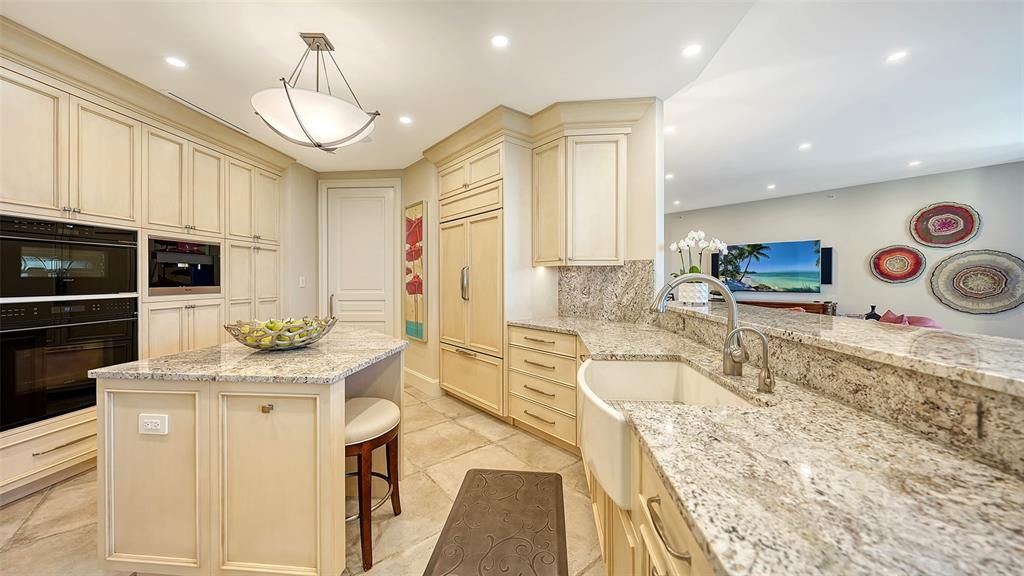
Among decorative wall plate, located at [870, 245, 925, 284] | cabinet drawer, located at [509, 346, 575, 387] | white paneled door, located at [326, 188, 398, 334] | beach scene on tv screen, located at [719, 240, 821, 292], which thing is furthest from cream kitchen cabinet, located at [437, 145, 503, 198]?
decorative wall plate, located at [870, 245, 925, 284]

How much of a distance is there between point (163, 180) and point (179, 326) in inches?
44.4

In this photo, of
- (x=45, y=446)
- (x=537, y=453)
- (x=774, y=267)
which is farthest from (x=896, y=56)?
(x=45, y=446)

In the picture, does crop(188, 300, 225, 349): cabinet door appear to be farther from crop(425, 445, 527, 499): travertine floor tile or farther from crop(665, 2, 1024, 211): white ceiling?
crop(665, 2, 1024, 211): white ceiling

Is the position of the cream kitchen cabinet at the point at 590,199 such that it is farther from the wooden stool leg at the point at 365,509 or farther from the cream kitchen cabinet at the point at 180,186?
the cream kitchen cabinet at the point at 180,186

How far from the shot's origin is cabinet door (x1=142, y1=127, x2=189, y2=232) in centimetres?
241

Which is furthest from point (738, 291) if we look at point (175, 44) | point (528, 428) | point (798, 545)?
point (175, 44)

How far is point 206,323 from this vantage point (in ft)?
9.28

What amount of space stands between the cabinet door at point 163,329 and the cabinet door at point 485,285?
2.26m

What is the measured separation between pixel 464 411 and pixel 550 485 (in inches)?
51.7

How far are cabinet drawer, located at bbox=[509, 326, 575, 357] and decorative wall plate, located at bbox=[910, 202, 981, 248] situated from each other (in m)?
6.22

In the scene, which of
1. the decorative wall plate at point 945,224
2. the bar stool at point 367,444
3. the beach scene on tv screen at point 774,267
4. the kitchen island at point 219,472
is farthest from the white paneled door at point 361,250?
the decorative wall plate at point 945,224

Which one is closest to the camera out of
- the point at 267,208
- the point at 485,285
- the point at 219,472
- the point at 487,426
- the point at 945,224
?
the point at 219,472

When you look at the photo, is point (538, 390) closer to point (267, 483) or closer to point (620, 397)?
point (620, 397)

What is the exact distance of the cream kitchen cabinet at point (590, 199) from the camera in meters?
2.60
